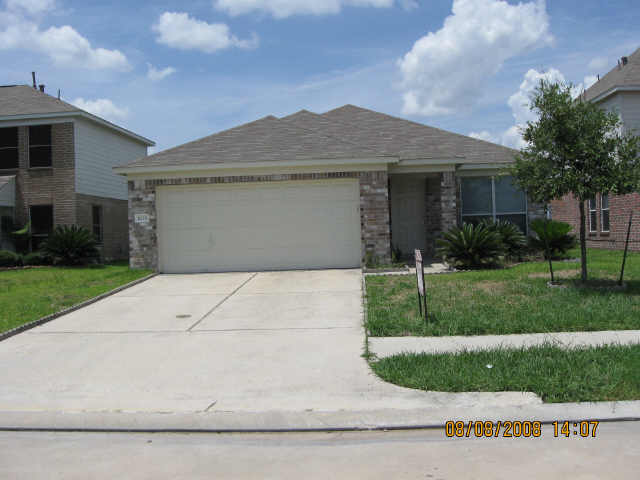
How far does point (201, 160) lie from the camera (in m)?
15.3

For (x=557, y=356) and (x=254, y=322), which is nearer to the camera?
(x=557, y=356)

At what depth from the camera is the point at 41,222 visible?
66.3 feet

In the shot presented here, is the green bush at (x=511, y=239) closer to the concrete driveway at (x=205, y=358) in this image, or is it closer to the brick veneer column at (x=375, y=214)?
the brick veneer column at (x=375, y=214)

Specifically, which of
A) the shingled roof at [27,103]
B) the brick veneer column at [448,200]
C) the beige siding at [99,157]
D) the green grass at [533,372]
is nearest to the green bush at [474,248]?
the brick veneer column at [448,200]

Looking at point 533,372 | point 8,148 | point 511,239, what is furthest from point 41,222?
point 533,372

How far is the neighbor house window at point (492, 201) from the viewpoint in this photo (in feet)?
58.1

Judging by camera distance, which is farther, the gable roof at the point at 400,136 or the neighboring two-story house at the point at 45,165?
the neighboring two-story house at the point at 45,165

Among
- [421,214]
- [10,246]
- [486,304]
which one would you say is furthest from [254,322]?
[10,246]

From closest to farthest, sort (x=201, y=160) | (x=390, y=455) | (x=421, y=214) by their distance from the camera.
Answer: (x=390, y=455) < (x=201, y=160) < (x=421, y=214)

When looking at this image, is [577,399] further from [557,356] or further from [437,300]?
[437,300]

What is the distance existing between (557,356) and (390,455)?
3.15 meters

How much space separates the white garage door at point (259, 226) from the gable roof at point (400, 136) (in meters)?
2.56

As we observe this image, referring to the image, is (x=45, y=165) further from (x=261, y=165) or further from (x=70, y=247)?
(x=261, y=165)

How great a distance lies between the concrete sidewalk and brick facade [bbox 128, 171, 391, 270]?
23.3 ft
